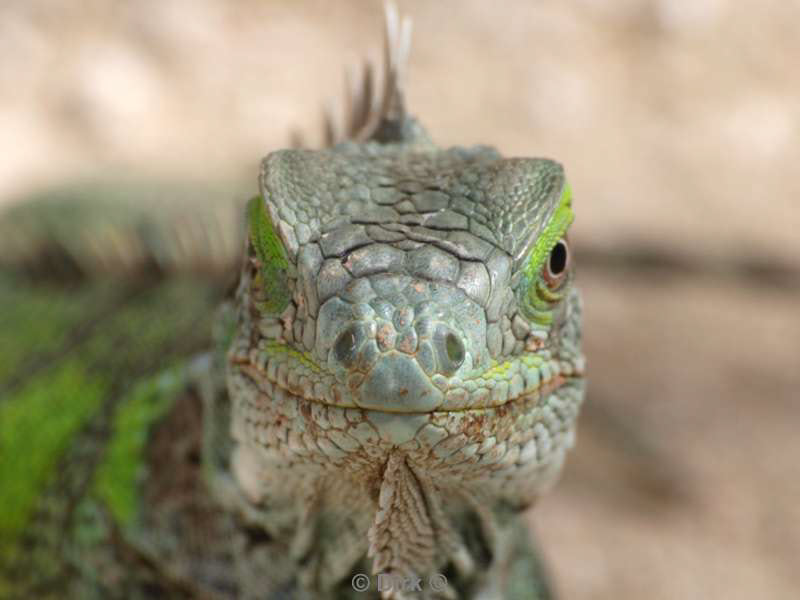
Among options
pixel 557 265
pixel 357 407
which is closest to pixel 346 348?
pixel 357 407

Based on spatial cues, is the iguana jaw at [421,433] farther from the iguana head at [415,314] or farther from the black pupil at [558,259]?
the black pupil at [558,259]

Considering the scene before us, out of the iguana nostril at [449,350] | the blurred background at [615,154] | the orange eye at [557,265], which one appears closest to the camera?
the iguana nostril at [449,350]

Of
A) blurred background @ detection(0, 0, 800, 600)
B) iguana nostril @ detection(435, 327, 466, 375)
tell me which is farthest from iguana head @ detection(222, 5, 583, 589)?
blurred background @ detection(0, 0, 800, 600)

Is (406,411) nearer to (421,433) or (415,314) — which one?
(421,433)

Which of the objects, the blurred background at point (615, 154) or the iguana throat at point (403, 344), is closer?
the iguana throat at point (403, 344)

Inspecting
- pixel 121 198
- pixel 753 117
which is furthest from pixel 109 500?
pixel 753 117

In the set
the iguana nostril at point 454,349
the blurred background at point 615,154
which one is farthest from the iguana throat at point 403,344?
the blurred background at point 615,154

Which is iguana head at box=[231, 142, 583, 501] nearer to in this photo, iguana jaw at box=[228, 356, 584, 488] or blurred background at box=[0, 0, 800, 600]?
iguana jaw at box=[228, 356, 584, 488]
